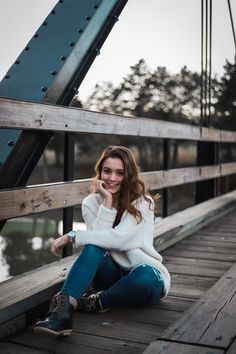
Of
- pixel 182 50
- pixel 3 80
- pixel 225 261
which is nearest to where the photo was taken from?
pixel 3 80

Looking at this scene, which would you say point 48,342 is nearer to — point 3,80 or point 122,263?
point 122,263

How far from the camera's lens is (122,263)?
2.69 metres

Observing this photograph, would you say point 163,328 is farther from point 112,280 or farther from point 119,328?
point 112,280

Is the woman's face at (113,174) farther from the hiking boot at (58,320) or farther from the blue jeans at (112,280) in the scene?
the hiking boot at (58,320)

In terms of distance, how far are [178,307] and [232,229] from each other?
8.60 feet

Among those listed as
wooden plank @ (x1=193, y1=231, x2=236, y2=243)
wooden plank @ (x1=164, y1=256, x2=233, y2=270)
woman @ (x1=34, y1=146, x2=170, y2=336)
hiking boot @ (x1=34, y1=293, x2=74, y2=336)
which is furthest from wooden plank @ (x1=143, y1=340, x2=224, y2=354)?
wooden plank @ (x1=193, y1=231, x2=236, y2=243)

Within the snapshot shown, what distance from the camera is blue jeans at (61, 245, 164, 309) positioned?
2.38 meters

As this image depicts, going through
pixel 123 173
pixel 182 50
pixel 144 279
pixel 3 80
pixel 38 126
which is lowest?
pixel 144 279

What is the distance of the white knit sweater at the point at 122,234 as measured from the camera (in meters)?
2.52

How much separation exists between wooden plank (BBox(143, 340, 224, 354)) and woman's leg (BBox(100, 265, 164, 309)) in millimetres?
575

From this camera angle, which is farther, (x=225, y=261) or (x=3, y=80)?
(x=225, y=261)

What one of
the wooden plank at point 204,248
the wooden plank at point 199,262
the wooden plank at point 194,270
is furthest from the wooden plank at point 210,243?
the wooden plank at point 194,270

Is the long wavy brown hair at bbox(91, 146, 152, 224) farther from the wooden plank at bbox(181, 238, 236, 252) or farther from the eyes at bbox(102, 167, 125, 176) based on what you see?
the wooden plank at bbox(181, 238, 236, 252)

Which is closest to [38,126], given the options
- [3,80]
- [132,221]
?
[3,80]
